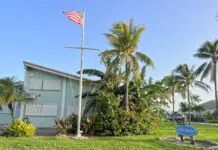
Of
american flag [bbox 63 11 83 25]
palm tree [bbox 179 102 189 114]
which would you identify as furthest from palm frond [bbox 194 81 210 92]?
palm tree [bbox 179 102 189 114]

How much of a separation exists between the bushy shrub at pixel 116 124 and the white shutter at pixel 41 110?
18.1ft

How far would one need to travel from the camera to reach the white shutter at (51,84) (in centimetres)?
1925

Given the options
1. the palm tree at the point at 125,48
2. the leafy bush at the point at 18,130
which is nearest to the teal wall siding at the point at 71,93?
the palm tree at the point at 125,48

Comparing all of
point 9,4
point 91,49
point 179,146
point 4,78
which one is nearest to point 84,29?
point 91,49

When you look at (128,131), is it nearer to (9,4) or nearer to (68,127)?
(68,127)

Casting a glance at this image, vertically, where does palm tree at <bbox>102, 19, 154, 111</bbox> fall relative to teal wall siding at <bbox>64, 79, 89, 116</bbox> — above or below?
above

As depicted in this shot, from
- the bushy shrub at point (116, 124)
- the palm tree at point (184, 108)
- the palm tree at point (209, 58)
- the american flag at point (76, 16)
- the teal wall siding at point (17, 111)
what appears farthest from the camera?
the palm tree at point (184, 108)

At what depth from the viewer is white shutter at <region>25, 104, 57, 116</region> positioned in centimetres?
1883

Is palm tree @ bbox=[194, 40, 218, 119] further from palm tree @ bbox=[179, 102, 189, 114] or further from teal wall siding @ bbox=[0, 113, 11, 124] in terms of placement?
palm tree @ bbox=[179, 102, 189, 114]

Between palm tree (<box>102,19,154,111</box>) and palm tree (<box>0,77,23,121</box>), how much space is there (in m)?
8.20

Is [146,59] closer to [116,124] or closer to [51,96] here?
[116,124]

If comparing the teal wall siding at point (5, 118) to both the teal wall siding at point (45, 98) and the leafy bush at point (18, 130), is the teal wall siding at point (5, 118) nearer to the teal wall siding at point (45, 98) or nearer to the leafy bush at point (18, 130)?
the teal wall siding at point (45, 98)

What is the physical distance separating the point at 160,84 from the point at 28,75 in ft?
39.8

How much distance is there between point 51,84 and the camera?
19328 millimetres
